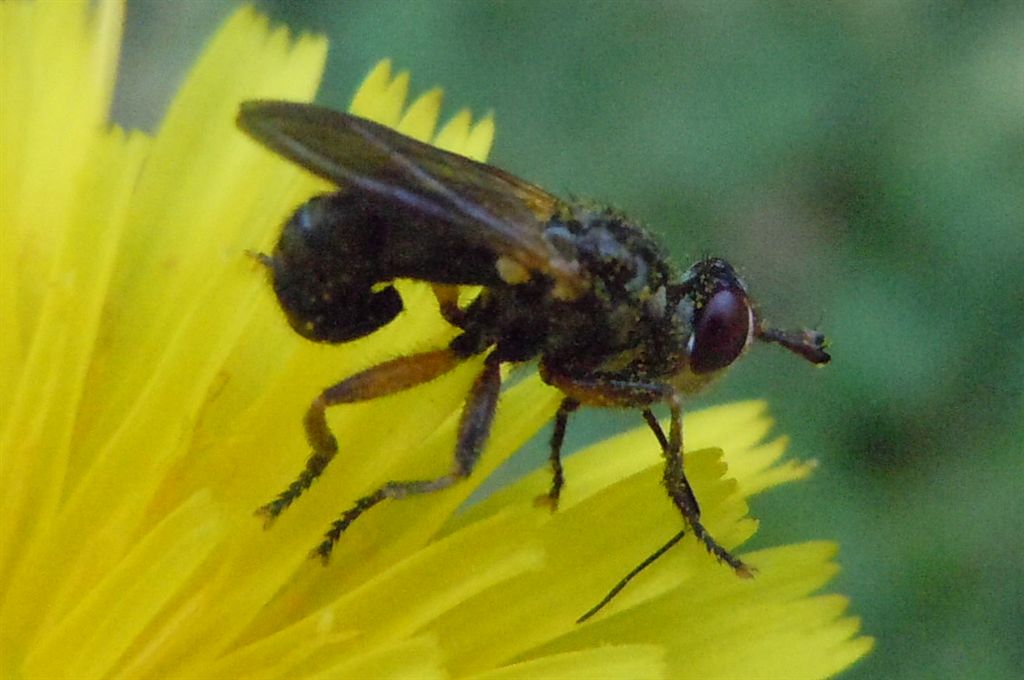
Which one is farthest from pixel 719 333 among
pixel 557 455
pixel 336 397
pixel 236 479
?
pixel 236 479

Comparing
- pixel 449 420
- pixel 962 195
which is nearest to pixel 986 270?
pixel 962 195

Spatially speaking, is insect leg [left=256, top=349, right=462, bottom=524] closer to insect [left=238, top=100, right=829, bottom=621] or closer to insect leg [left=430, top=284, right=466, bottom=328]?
insect [left=238, top=100, right=829, bottom=621]

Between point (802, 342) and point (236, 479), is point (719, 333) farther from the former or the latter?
point (236, 479)

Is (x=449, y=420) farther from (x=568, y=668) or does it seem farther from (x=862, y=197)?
(x=862, y=197)

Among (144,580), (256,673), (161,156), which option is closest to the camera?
(144,580)

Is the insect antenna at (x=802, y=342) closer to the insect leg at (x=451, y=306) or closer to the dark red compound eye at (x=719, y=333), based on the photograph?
the dark red compound eye at (x=719, y=333)

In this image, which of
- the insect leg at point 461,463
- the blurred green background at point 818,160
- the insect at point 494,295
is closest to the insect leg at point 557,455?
the insect at point 494,295

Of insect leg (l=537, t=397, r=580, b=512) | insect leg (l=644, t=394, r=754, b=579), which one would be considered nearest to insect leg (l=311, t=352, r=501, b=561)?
insect leg (l=537, t=397, r=580, b=512)
